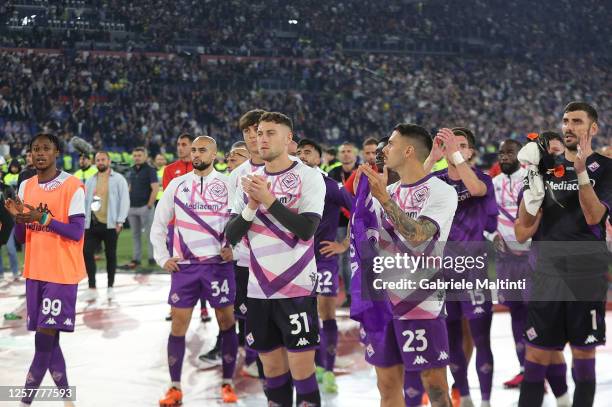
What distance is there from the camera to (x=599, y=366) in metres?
7.31

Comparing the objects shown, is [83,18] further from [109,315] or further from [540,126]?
[109,315]

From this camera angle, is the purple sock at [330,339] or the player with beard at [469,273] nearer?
the player with beard at [469,273]

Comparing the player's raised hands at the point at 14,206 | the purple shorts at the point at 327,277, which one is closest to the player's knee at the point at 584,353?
A: the purple shorts at the point at 327,277

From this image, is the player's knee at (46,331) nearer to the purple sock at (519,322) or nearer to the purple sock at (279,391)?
the purple sock at (279,391)

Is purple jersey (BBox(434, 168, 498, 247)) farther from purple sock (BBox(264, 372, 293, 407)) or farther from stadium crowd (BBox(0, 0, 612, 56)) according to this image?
stadium crowd (BBox(0, 0, 612, 56))

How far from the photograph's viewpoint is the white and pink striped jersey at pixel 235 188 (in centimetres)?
594

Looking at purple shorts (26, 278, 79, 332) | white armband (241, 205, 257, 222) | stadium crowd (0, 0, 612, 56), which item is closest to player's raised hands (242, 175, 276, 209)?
white armband (241, 205, 257, 222)

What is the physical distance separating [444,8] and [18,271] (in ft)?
106

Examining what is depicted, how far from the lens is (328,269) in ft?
21.9

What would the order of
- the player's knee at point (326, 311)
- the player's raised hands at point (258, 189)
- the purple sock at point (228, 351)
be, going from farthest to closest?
1. the player's knee at point (326, 311)
2. the purple sock at point (228, 351)
3. the player's raised hands at point (258, 189)

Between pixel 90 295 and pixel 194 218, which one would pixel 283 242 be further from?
pixel 90 295

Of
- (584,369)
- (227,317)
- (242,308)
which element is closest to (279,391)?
(227,317)

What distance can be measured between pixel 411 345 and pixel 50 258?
283 centimetres

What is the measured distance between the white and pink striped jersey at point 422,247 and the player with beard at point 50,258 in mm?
2539
